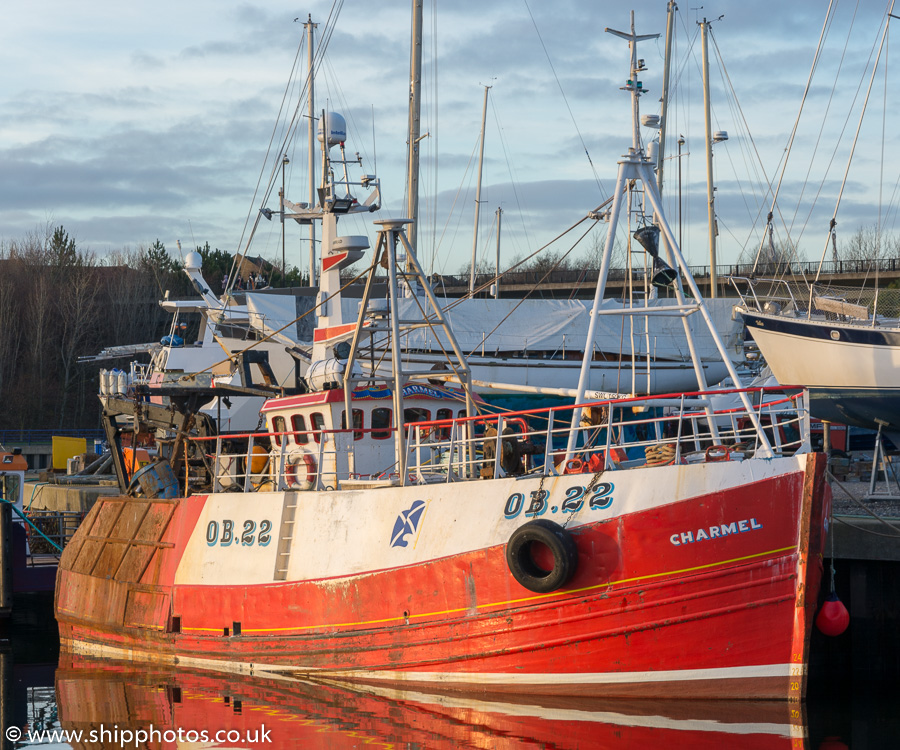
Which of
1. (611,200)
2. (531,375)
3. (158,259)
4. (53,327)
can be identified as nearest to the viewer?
(611,200)

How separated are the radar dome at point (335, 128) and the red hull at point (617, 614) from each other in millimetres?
9671

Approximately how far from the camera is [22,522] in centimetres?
2122

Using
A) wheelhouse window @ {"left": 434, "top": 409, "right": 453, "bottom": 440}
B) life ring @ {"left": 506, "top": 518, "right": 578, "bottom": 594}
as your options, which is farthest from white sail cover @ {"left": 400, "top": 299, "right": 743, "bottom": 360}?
life ring @ {"left": 506, "top": 518, "right": 578, "bottom": 594}

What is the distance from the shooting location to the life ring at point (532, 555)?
11656 mm

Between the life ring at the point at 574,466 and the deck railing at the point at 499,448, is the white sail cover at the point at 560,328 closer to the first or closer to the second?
the deck railing at the point at 499,448

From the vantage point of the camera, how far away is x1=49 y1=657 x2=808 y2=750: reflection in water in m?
10.8

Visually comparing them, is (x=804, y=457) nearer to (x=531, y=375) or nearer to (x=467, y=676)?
(x=467, y=676)

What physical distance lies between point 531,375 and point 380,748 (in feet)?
63.0

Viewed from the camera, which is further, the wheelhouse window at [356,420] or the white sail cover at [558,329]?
the white sail cover at [558,329]

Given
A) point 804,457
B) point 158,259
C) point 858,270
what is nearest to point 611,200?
point 804,457

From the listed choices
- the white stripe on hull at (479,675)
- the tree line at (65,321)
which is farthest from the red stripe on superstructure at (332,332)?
the tree line at (65,321)

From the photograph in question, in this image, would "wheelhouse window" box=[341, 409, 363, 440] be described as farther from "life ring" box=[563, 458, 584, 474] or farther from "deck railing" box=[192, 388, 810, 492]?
"life ring" box=[563, 458, 584, 474]

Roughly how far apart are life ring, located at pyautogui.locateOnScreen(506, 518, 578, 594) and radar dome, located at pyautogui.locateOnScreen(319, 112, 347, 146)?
35.5 feet
